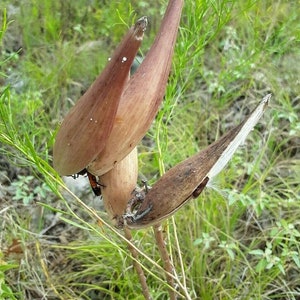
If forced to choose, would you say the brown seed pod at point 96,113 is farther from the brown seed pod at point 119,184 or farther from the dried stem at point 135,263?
the dried stem at point 135,263

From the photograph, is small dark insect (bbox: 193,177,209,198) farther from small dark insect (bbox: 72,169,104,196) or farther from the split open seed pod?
small dark insect (bbox: 72,169,104,196)

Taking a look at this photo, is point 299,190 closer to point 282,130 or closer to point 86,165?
point 282,130

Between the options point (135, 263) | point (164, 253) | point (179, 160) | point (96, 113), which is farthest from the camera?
point (179, 160)

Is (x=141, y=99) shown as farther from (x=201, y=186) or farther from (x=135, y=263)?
(x=135, y=263)

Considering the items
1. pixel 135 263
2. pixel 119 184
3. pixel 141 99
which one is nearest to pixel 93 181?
pixel 119 184

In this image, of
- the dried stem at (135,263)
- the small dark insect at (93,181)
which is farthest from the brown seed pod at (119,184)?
the dried stem at (135,263)

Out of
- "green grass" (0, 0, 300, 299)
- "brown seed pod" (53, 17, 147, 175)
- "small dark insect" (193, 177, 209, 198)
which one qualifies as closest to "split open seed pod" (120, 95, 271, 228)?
"small dark insect" (193, 177, 209, 198)

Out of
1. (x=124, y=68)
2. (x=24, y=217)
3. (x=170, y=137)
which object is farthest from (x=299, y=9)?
(x=124, y=68)
